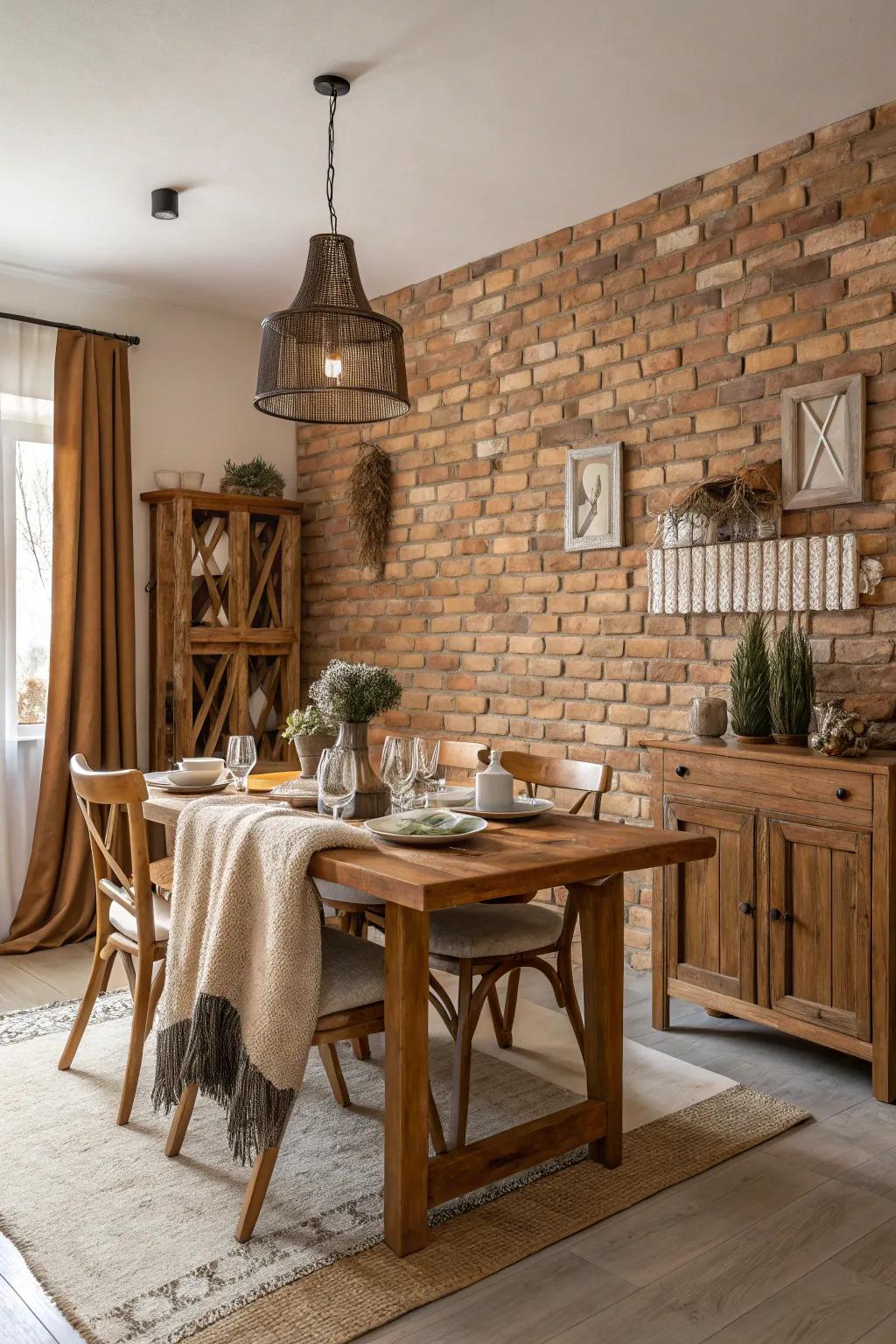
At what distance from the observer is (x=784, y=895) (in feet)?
9.12

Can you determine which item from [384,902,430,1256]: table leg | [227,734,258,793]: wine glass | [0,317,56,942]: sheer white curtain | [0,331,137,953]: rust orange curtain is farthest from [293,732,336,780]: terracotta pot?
[0,317,56,942]: sheer white curtain

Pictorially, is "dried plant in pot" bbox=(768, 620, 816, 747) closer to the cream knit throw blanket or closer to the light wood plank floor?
the light wood plank floor

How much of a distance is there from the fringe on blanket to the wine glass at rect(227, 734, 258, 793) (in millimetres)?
703

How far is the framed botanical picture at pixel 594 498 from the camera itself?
11.8ft

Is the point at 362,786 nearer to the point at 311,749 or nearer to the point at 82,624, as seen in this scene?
the point at 311,749

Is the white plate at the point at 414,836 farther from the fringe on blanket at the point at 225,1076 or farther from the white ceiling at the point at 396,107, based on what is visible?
the white ceiling at the point at 396,107

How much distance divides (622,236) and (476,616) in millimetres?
1516

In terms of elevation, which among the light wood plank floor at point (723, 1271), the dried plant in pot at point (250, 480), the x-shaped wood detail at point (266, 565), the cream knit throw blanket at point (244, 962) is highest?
the dried plant in pot at point (250, 480)

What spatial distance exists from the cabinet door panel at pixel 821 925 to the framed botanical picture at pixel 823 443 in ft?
3.22

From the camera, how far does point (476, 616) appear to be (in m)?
4.21

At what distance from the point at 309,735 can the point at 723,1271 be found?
1556 mm

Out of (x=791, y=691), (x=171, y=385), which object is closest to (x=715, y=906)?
(x=791, y=691)

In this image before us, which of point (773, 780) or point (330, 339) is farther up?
point (330, 339)

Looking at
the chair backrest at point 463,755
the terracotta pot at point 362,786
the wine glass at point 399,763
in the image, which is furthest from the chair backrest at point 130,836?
the chair backrest at point 463,755
